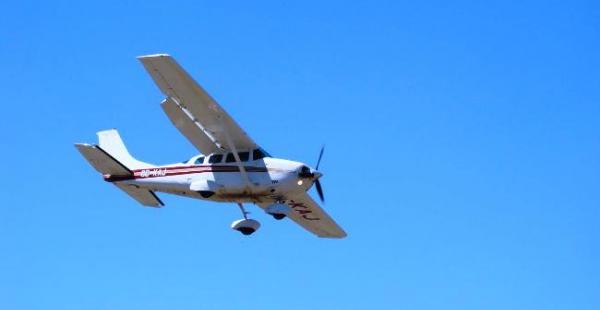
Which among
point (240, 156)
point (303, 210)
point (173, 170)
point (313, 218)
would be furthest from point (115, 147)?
point (313, 218)

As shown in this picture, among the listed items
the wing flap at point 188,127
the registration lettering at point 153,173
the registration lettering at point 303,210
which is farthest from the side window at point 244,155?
the registration lettering at point 303,210

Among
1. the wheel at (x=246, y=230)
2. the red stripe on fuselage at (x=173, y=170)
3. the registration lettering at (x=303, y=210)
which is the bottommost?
the wheel at (x=246, y=230)

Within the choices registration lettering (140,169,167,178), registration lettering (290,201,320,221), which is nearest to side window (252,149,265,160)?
registration lettering (140,169,167,178)

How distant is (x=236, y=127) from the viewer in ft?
104

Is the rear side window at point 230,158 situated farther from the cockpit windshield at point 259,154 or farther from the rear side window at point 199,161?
the rear side window at point 199,161

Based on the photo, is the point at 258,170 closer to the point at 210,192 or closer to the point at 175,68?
the point at 210,192

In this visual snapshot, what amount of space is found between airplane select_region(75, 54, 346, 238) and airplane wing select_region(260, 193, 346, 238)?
8.48ft

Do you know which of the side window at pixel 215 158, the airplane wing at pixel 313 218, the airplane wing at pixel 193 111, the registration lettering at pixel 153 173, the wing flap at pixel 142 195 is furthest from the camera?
the airplane wing at pixel 313 218

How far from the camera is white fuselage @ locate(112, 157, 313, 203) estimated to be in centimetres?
3117

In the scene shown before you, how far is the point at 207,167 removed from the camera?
32125 mm

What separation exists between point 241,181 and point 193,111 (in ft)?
7.82

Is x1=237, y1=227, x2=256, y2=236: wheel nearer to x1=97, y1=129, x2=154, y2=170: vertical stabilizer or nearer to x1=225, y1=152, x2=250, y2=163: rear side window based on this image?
x1=225, y1=152, x2=250, y2=163: rear side window

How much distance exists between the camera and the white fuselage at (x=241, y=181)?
1227 inches

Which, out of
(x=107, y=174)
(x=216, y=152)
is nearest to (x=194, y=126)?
(x=216, y=152)
